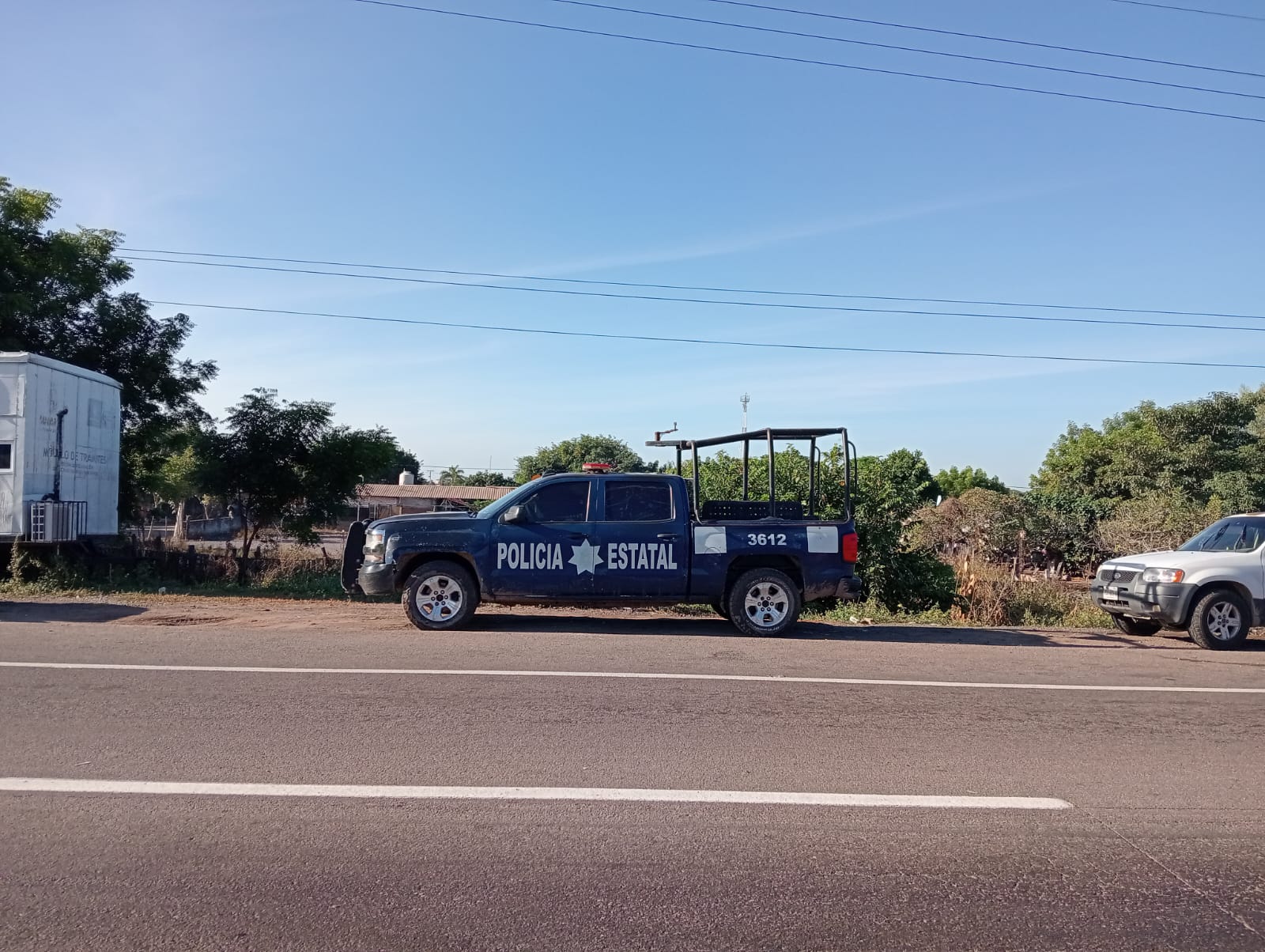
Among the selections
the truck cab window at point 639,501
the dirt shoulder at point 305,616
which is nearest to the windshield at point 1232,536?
the dirt shoulder at point 305,616

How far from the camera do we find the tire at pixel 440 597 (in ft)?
36.8

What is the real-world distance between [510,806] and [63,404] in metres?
13.4

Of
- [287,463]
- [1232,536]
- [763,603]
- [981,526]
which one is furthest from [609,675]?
[981,526]

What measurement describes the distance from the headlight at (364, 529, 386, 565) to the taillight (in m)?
5.43

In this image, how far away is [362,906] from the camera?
3.94 meters

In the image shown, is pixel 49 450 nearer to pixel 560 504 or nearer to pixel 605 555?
pixel 560 504

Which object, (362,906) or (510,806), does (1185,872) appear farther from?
(362,906)

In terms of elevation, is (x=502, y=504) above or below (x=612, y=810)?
above

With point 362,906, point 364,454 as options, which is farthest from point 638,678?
point 364,454

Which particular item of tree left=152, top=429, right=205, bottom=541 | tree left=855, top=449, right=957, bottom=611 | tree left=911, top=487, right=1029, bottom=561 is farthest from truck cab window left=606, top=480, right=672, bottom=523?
tree left=911, top=487, right=1029, bottom=561

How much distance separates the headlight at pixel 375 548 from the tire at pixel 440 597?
0.44m

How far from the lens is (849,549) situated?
11.7 m

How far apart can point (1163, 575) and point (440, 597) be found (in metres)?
8.78

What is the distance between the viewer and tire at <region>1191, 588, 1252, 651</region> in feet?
39.0
